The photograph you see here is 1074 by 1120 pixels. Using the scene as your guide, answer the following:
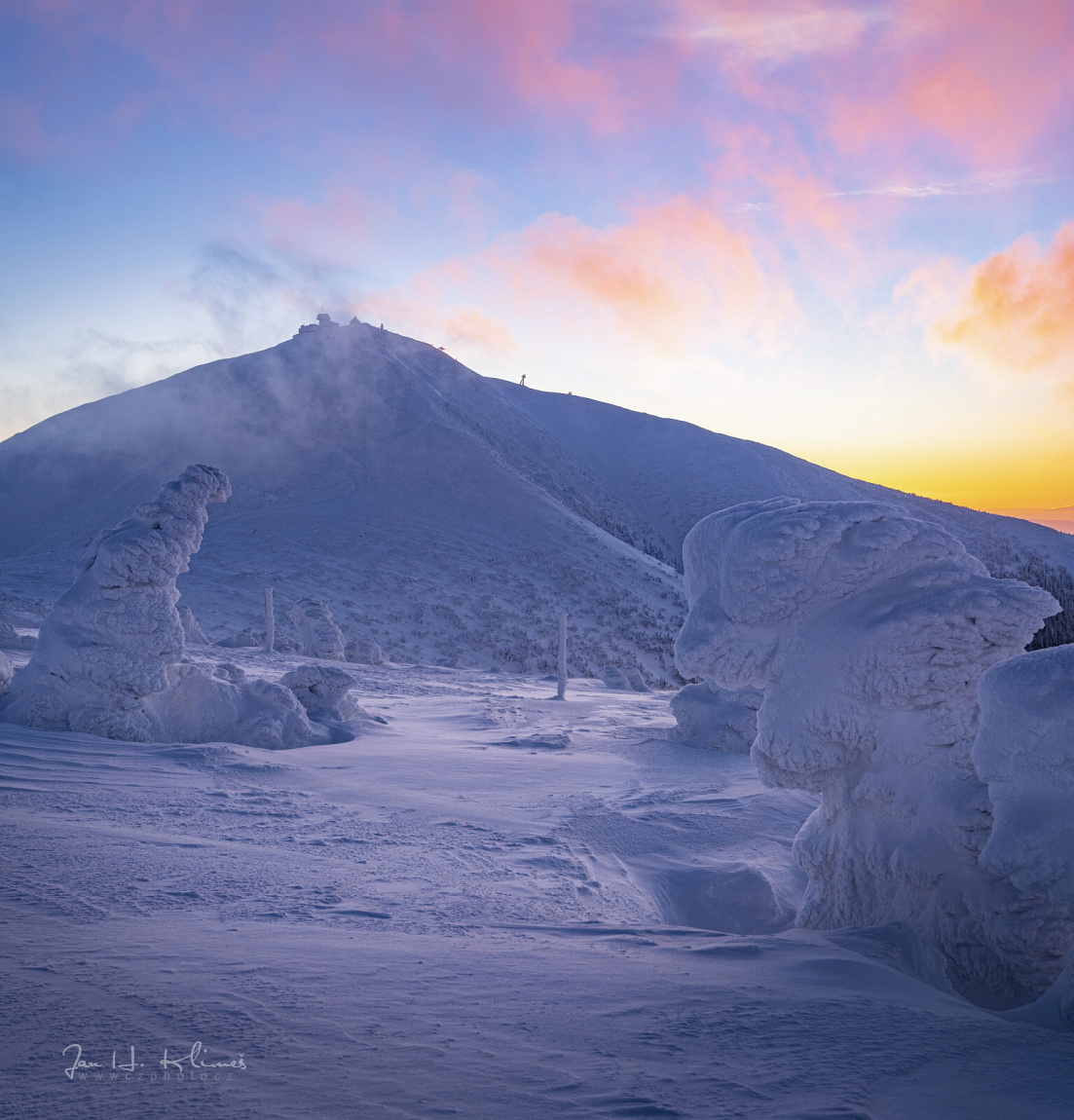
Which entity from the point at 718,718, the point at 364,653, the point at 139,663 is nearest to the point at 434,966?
the point at 139,663

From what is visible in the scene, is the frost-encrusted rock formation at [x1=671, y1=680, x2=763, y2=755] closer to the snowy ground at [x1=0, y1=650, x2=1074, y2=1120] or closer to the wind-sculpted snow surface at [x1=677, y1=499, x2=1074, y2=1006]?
the snowy ground at [x1=0, y1=650, x2=1074, y2=1120]

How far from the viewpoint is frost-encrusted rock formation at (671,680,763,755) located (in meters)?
7.48

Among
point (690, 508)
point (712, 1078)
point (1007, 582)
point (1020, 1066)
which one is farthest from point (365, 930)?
point (690, 508)

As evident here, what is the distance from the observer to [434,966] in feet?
7.74

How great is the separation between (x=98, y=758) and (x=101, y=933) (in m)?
2.98

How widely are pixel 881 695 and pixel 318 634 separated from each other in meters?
12.9

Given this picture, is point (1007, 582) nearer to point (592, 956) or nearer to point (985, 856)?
point (985, 856)

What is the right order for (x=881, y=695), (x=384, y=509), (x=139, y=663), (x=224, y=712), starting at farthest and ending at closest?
(x=384, y=509) < (x=224, y=712) < (x=139, y=663) < (x=881, y=695)

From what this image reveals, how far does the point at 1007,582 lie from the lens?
3.24 m

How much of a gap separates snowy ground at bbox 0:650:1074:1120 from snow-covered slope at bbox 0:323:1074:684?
13.1 m

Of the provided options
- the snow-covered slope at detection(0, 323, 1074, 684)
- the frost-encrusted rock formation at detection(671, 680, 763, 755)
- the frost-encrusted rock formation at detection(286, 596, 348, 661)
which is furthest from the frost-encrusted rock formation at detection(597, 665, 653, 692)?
the frost-encrusted rock formation at detection(671, 680, 763, 755)

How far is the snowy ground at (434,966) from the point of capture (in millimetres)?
1643

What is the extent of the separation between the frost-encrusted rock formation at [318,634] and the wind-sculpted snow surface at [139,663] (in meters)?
7.59

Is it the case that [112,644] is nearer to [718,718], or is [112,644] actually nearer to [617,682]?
[718,718]
